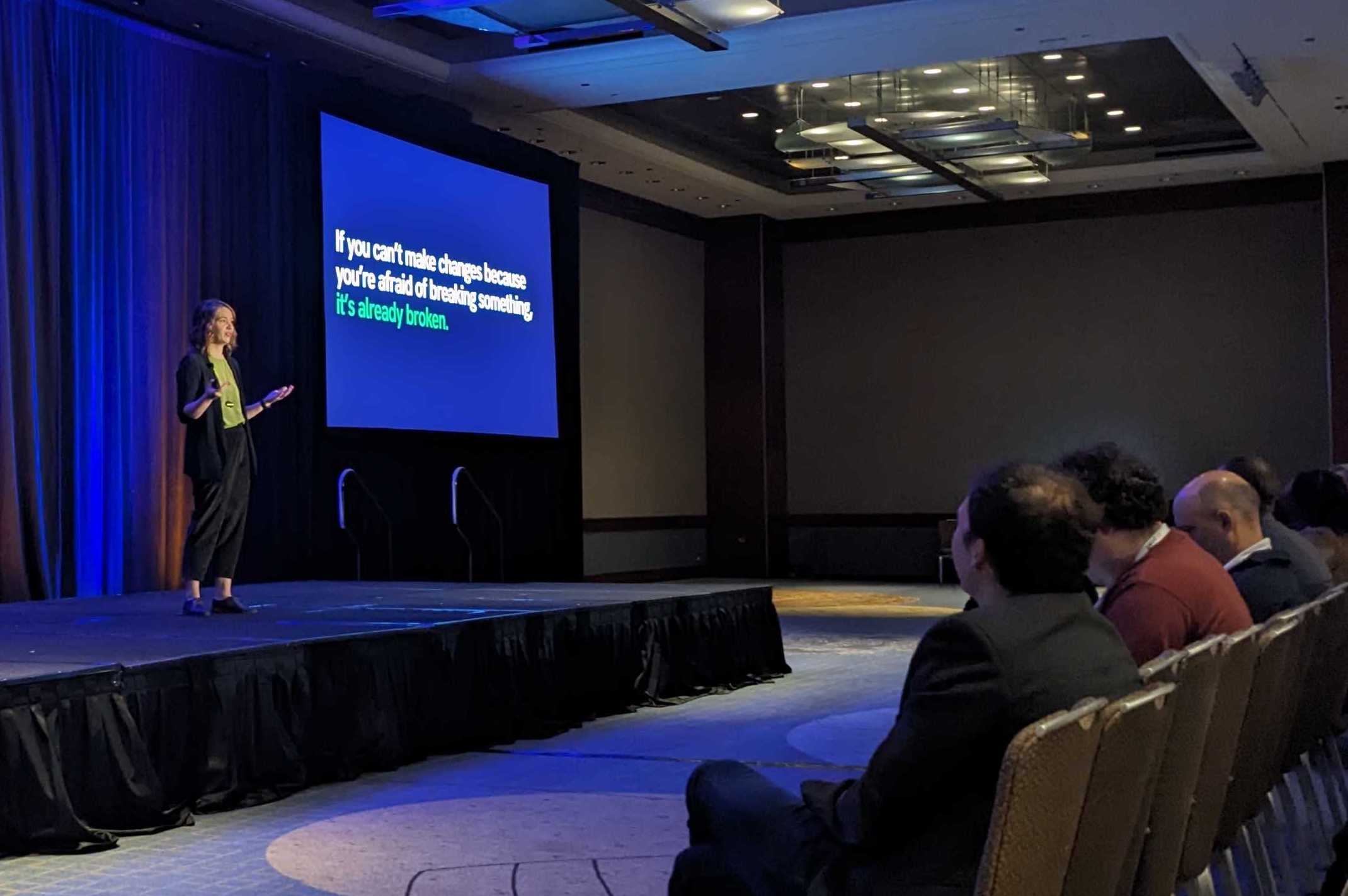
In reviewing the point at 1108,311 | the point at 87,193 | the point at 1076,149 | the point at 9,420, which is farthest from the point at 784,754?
the point at 1108,311

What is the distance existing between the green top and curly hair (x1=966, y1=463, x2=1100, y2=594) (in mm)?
4487

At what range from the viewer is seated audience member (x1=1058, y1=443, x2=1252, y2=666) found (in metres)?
2.76

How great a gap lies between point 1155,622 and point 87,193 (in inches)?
279

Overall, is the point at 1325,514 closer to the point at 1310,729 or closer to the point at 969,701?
the point at 1310,729

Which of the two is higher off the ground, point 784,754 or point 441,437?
point 441,437

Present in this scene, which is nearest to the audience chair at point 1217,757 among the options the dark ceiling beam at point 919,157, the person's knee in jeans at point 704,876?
the person's knee in jeans at point 704,876

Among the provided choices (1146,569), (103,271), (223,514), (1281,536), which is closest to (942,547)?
(103,271)

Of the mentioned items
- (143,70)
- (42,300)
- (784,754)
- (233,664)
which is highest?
(143,70)

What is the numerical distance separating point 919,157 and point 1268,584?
8.64 m

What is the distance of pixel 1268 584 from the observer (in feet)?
11.4

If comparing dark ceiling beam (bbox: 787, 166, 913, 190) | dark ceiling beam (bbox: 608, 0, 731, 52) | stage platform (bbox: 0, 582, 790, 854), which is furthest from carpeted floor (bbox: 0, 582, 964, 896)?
dark ceiling beam (bbox: 787, 166, 913, 190)

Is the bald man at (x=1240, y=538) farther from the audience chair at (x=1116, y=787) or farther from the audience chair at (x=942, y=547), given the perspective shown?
the audience chair at (x=942, y=547)

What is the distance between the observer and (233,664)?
174 inches

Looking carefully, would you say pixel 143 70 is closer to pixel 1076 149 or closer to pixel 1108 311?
pixel 1076 149
